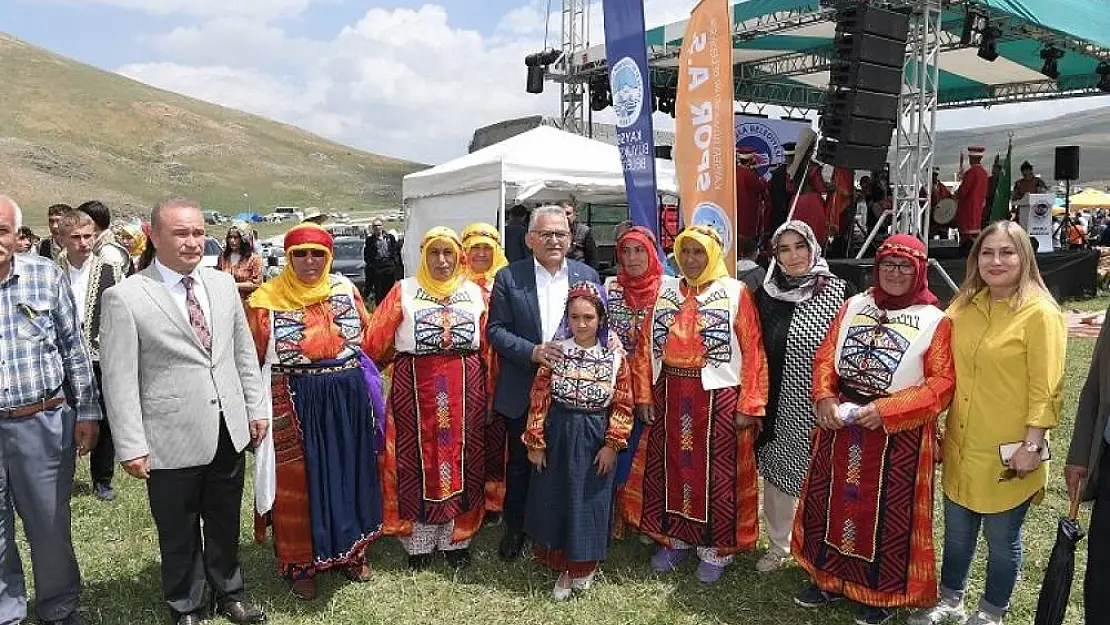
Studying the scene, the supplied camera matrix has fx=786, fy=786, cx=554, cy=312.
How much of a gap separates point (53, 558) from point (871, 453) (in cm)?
305

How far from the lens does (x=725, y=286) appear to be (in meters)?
3.31

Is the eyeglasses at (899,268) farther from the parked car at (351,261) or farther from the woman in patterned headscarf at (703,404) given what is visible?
the parked car at (351,261)

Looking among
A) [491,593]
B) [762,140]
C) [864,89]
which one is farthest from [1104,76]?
[491,593]

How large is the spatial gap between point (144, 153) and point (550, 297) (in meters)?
90.3

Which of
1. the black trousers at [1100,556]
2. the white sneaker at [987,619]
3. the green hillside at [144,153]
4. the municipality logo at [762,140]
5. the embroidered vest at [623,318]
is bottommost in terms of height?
the white sneaker at [987,619]

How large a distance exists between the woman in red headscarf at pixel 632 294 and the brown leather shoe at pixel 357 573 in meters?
1.20

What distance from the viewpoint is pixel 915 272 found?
2.80 m

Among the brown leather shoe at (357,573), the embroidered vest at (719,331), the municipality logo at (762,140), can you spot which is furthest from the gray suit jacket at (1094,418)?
the municipality logo at (762,140)

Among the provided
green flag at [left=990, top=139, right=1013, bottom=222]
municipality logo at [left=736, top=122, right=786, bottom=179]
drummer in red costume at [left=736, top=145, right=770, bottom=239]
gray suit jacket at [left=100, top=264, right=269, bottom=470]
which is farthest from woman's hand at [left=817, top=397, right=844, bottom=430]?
municipality logo at [left=736, top=122, right=786, bottom=179]

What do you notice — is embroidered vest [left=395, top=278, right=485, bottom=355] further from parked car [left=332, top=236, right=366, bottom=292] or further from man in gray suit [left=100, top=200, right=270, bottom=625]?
parked car [left=332, top=236, right=366, bottom=292]

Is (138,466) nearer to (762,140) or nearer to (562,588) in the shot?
(562,588)

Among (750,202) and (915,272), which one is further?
(750,202)

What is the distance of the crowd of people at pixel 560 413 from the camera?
270 centimetres

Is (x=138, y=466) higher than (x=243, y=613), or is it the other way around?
(x=138, y=466)
